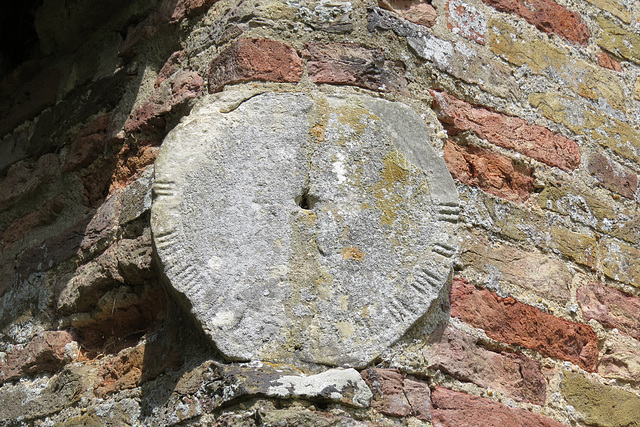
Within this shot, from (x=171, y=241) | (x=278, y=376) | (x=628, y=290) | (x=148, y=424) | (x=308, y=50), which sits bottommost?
(x=628, y=290)

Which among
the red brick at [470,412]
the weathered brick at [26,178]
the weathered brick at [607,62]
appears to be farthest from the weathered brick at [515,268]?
the weathered brick at [26,178]

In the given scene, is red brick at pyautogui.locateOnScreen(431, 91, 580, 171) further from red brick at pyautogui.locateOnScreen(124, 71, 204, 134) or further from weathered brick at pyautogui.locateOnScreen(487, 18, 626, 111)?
red brick at pyautogui.locateOnScreen(124, 71, 204, 134)

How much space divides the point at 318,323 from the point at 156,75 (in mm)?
956

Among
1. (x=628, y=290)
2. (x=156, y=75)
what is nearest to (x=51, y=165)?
(x=156, y=75)

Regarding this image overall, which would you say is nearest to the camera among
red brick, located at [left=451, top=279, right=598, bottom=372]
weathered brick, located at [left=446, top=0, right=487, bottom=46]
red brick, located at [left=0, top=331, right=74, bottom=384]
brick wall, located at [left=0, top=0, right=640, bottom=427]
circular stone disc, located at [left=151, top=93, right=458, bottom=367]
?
circular stone disc, located at [left=151, top=93, right=458, bottom=367]

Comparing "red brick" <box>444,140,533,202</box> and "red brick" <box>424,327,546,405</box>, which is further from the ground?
"red brick" <box>444,140,533,202</box>

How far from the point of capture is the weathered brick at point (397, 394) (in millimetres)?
1695

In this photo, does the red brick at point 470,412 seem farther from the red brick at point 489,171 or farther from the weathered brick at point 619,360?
the red brick at point 489,171

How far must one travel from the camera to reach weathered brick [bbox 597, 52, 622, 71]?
2.73 m

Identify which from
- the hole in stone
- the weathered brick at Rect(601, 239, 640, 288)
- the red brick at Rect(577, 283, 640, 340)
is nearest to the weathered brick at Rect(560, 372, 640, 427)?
the red brick at Rect(577, 283, 640, 340)

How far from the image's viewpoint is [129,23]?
2.48 m

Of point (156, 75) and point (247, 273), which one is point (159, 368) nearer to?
point (247, 273)

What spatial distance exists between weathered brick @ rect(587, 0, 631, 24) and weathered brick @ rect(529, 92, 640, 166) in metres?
0.47

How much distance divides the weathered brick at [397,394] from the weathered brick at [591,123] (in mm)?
1031
